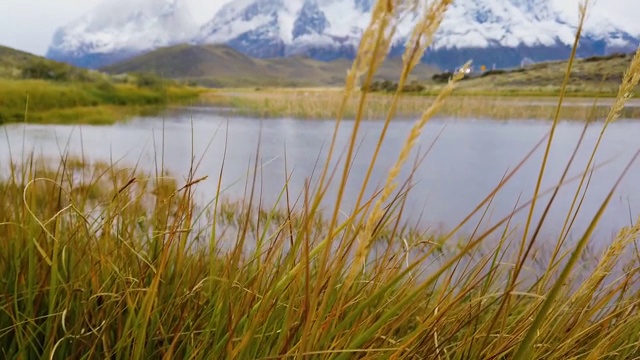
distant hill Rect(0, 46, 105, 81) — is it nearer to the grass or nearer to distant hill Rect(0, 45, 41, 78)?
distant hill Rect(0, 45, 41, 78)

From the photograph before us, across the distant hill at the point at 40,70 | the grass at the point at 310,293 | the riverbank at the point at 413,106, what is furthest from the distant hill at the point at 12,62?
the grass at the point at 310,293

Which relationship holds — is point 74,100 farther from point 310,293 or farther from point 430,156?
point 310,293

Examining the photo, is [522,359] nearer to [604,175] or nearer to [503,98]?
[604,175]

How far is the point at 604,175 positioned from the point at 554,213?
398cm

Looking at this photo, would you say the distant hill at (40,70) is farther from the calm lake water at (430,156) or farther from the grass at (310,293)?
the grass at (310,293)

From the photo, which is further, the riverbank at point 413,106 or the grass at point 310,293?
the riverbank at point 413,106

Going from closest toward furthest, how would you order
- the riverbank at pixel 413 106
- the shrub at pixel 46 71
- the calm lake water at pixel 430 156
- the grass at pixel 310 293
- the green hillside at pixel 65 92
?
the grass at pixel 310 293 < the calm lake water at pixel 430 156 < the green hillside at pixel 65 92 < the shrub at pixel 46 71 < the riverbank at pixel 413 106

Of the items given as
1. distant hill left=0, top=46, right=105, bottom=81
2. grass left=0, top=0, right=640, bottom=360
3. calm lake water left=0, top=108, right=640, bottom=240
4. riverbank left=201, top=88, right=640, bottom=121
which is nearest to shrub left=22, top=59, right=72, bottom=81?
distant hill left=0, top=46, right=105, bottom=81

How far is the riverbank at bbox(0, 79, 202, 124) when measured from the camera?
602 inches

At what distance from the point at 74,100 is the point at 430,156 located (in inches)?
428

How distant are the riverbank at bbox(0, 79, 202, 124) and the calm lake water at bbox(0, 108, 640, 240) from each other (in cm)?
51

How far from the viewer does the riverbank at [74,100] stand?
50.1 feet

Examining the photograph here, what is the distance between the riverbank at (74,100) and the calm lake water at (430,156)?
1.66 ft

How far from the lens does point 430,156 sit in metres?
12.7
